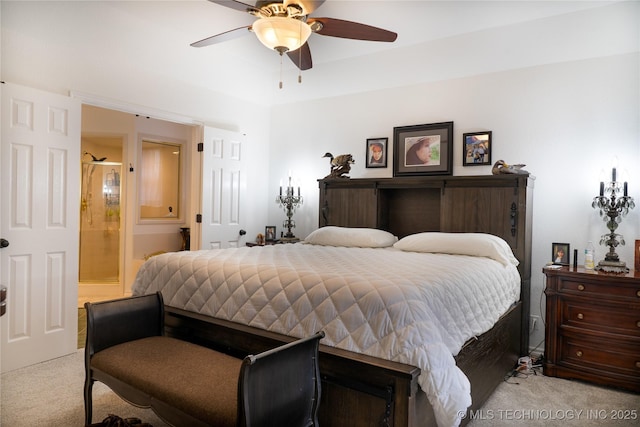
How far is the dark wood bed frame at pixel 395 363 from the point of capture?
1736 mm

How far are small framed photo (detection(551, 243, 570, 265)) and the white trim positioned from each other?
370 centimetres

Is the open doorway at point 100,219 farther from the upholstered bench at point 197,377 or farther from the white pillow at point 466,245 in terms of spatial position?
the white pillow at point 466,245

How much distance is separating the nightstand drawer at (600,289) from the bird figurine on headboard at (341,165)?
2.36m

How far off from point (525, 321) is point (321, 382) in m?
2.29

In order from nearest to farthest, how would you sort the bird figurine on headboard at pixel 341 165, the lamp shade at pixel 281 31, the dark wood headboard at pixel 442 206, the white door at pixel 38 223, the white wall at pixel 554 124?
the lamp shade at pixel 281 31, the white door at pixel 38 223, the white wall at pixel 554 124, the dark wood headboard at pixel 442 206, the bird figurine on headboard at pixel 341 165

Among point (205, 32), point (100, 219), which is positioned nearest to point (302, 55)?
point (205, 32)

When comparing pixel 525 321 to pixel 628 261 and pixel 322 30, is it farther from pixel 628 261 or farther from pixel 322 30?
pixel 322 30

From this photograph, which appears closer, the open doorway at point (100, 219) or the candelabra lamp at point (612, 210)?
the candelabra lamp at point (612, 210)

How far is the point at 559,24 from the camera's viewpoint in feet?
10.8

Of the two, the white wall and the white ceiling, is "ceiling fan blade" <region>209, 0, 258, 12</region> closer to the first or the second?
the white ceiling

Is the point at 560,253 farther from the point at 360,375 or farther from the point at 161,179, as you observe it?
the point at 161,179

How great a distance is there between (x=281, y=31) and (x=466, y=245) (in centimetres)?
206

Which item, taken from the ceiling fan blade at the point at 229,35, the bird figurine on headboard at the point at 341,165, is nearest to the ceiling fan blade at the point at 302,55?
the ceiling fan blade at the point at 229,35

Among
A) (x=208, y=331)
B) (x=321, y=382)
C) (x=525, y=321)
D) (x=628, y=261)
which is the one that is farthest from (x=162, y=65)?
Result: (x=628, y=261)
